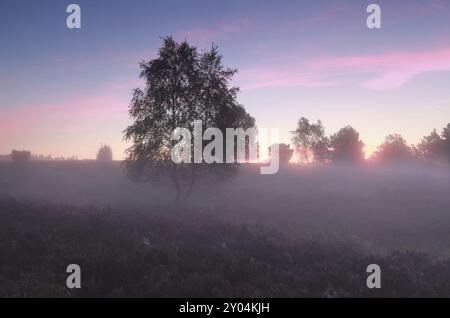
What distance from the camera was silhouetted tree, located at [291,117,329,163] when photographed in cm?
9625

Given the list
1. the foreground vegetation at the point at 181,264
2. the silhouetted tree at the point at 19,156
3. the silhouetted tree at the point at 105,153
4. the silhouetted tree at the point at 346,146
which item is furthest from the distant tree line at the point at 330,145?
the foreground vegetation at the point at 181,264

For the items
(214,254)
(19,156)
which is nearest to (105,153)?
(19,156)

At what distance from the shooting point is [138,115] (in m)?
36.7

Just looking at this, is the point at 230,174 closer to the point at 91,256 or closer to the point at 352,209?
the point at 352,209

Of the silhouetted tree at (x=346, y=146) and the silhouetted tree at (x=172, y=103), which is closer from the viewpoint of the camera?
the silhouetted tree at (x=172, y=103)

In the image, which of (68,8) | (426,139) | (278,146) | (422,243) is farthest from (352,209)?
(426,139)

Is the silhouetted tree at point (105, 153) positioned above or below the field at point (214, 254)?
above

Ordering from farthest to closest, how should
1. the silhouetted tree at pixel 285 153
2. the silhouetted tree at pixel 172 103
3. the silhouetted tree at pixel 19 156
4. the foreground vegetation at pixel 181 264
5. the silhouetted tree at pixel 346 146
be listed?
1. the silhouetted tree at pixel 346 146
2. the silhouetted tree at pixel 285 153
3. the silhouetted tree at pixel 19 156
4. the silhouetted tree at pixel 172 103
5. the foreground vegetation at pixel 181 264

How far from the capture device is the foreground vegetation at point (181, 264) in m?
13.6

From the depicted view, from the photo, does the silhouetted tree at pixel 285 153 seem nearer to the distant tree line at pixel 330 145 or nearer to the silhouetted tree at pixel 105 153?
the distant tree line at pixel 330 145

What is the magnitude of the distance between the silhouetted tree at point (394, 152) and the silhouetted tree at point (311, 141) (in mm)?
16440

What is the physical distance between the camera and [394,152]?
341ft

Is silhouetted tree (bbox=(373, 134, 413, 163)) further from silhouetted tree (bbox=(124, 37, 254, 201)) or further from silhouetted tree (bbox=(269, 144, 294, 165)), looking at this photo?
silhouetted tree (bbox=(124, 37, 254, 201))

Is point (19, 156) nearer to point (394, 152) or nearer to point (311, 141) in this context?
point (311, 141)
